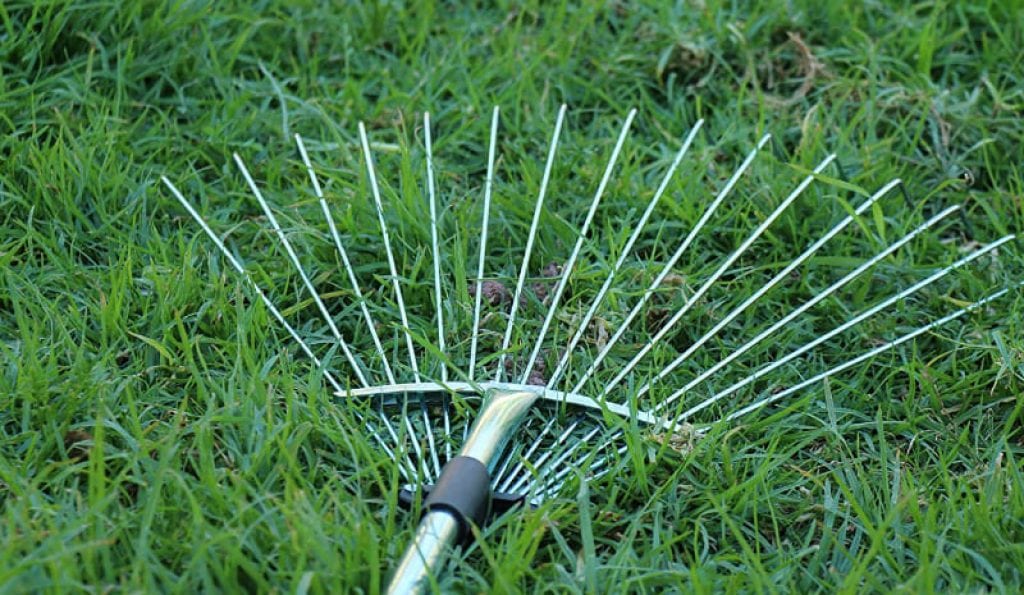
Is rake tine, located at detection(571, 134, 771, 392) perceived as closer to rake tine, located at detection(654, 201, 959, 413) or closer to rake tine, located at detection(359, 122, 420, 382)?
rake tine, located at detection(654, 201, 959, 413)

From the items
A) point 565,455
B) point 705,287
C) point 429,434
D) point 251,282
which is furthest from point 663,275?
point 251,282

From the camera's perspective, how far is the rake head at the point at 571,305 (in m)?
2.53

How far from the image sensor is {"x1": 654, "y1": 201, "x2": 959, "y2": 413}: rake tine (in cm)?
262

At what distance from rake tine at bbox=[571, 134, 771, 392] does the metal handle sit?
17 cm

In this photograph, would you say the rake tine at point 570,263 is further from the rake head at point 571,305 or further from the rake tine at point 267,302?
the rake tine at point 267,302

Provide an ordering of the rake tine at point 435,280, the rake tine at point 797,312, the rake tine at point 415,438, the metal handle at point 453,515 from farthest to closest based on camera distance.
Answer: the rake tine at point 797,312, the rake tine at point 435,280, the rake tine at point 415,438, the metal handle at point 453,515

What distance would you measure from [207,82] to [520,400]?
150cm

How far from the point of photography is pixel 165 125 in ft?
10.9

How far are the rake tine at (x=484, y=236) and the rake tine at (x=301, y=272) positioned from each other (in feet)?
0.73

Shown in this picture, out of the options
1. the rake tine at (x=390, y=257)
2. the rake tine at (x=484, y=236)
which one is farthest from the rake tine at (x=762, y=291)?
the rake tine at (x=390, y=257)

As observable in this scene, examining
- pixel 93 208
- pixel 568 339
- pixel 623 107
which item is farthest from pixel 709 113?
pixel 93 208

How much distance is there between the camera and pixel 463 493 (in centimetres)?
225

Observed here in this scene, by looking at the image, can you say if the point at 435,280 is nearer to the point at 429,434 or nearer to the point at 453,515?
the point at 429,434

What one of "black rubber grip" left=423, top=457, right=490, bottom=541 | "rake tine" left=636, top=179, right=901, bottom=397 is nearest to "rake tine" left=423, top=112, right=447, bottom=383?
"black rubber grip" left=423, top=457, right=490, bottom=541
